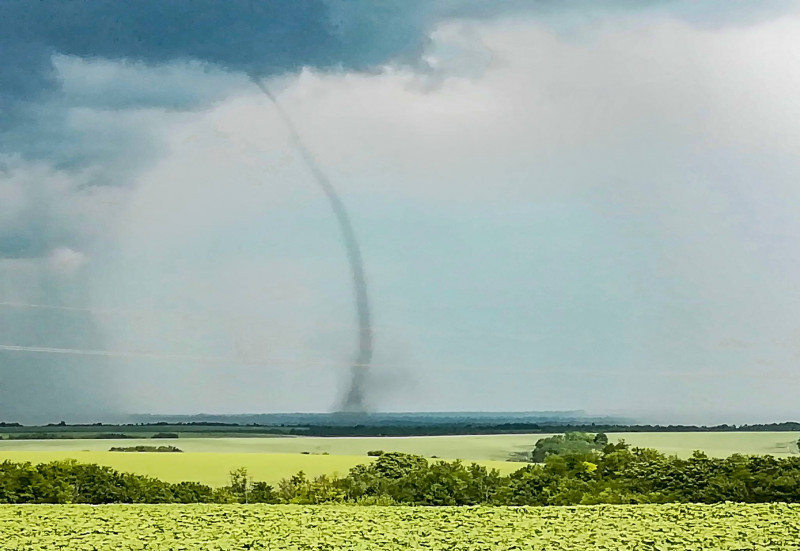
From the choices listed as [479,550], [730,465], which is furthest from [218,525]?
[730,465]

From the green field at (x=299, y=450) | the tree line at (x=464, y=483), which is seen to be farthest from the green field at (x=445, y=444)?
the tree line at (x=464, y=483)

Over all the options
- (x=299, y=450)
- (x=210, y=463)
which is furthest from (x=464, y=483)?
(x=210, y=463)

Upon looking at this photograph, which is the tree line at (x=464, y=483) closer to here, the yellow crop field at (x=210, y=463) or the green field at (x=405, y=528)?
the yellow crop field at (x=210, y=463)

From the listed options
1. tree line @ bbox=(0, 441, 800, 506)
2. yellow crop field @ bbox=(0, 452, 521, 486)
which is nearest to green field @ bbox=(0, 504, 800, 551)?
tree line @ bbox=(0, 441, 800, 506)

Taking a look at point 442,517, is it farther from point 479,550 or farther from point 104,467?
point 104,467

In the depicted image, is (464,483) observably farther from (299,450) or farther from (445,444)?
(299,450)
